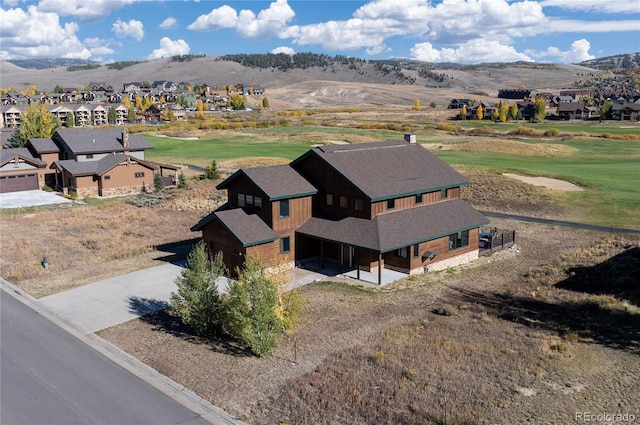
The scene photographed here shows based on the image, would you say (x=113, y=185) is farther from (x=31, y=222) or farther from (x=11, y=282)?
(x=11, y=282)

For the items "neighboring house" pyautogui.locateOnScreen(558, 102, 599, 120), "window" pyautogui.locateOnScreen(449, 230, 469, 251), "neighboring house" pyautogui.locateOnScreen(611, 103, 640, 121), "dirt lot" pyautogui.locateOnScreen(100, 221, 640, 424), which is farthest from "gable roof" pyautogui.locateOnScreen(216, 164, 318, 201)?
"neighboring house" pyautogui.locateOnScreen(558, 102, 599, 120)

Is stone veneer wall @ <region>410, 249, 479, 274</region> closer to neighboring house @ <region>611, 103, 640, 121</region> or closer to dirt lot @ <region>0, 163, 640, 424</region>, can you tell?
dirt lot @ <region>0, 163, 640, 424</region>

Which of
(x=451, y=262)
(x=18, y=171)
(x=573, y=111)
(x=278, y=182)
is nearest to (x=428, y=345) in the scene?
(x=451, y=262)

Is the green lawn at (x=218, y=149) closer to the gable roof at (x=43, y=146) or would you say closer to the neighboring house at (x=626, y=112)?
the gable roof at (x=43, y=146)

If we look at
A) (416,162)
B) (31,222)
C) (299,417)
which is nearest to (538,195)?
(416,162)

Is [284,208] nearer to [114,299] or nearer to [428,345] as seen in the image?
[114,299]

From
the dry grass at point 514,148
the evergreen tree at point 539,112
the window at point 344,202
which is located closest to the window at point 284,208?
the window at point 344,202
